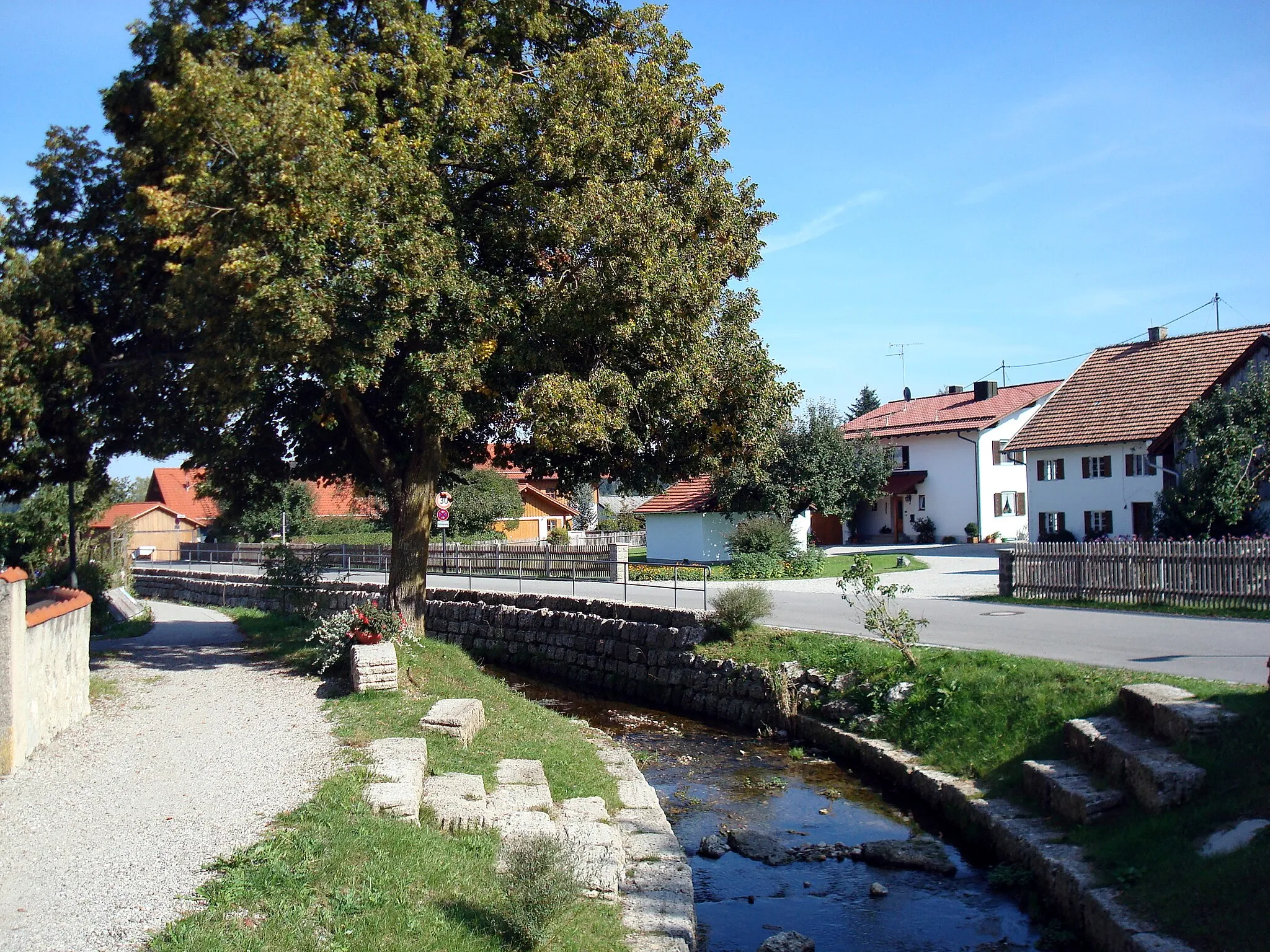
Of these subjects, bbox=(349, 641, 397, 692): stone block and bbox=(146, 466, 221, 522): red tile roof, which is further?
bbox=(146, 466, 221, 522): red tile roof

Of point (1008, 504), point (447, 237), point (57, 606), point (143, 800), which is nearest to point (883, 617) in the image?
point (447, 237)

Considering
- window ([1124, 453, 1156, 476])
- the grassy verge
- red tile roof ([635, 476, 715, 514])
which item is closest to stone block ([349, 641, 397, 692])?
the grassy verge

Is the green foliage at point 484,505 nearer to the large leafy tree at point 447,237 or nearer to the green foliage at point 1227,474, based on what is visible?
the green foliage at point 1227,474

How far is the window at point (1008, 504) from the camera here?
46.4 meters

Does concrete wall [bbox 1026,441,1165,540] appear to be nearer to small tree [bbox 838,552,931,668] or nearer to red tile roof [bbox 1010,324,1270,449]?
red tile roof [bbox 1010,324,1270,449]

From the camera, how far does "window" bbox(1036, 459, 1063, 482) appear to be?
35031mm

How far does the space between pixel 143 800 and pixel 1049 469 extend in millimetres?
33415

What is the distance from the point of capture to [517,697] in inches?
585

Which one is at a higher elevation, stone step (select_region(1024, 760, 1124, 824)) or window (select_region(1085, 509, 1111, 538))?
window (select_region(1085, 509, 1111, 538))

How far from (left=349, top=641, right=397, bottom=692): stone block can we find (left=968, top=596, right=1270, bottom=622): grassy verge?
43.1 feet

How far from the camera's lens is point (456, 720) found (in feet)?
35.9

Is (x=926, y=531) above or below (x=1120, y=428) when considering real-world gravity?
below

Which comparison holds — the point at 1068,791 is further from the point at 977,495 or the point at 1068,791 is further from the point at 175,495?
the point at 175,495

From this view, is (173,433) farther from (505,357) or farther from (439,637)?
(439,637)
